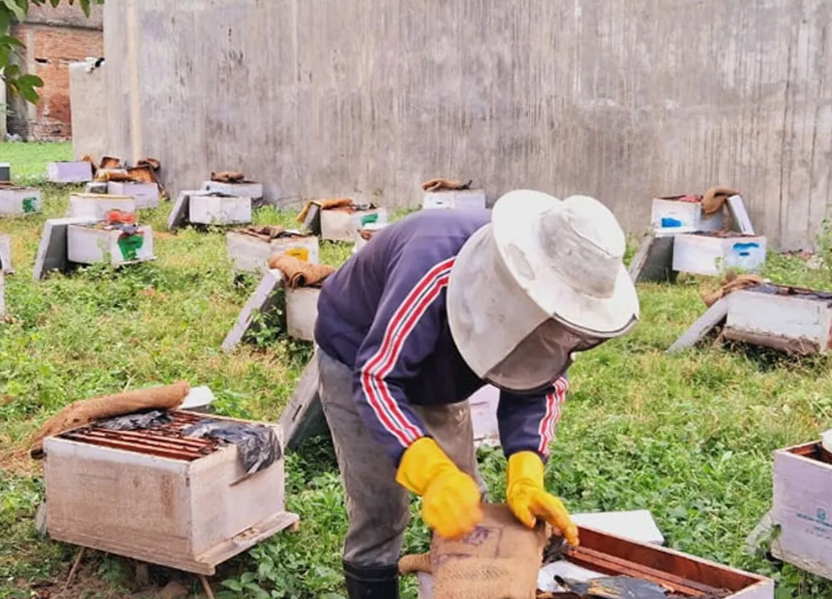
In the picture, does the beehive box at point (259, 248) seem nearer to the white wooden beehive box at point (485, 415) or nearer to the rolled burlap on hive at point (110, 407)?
the white wooden beehive box at point (485, 415)

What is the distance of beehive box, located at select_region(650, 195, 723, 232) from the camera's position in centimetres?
996

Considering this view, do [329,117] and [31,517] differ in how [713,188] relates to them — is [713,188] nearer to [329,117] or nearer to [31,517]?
[329,117]

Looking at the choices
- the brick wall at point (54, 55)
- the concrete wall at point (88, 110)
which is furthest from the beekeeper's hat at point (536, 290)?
the brick wall at point (54, 55)

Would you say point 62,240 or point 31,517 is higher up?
point 62,240

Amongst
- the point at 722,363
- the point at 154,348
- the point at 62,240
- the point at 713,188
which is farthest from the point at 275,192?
the point at 722,363

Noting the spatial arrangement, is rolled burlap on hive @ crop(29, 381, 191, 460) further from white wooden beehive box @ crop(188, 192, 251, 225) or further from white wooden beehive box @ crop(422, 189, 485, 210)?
white wooden beehive box @ crop(188, 192, 251, 225)

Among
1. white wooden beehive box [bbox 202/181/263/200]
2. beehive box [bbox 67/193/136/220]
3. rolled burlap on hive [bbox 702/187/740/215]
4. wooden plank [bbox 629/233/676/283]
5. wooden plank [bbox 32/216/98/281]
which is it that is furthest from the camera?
white wooden beehive box [bbox 202/181/263/200]

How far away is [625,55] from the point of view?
1118cm

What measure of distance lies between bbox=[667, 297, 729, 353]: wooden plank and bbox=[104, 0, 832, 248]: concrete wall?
129 inches

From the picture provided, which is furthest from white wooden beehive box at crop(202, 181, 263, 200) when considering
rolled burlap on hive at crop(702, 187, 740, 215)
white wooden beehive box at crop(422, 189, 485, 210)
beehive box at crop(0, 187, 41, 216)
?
rolled burlap on hive at crop(702, 187, 740, 215)

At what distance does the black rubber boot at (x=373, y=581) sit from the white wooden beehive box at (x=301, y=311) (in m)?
3.61

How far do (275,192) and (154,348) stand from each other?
8.49 meters

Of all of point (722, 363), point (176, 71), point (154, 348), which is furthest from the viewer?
point (176, 71)

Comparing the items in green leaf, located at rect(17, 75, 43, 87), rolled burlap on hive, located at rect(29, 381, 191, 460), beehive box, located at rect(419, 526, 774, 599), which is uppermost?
green leaf, located at rect(17, 75, 43, 87)
